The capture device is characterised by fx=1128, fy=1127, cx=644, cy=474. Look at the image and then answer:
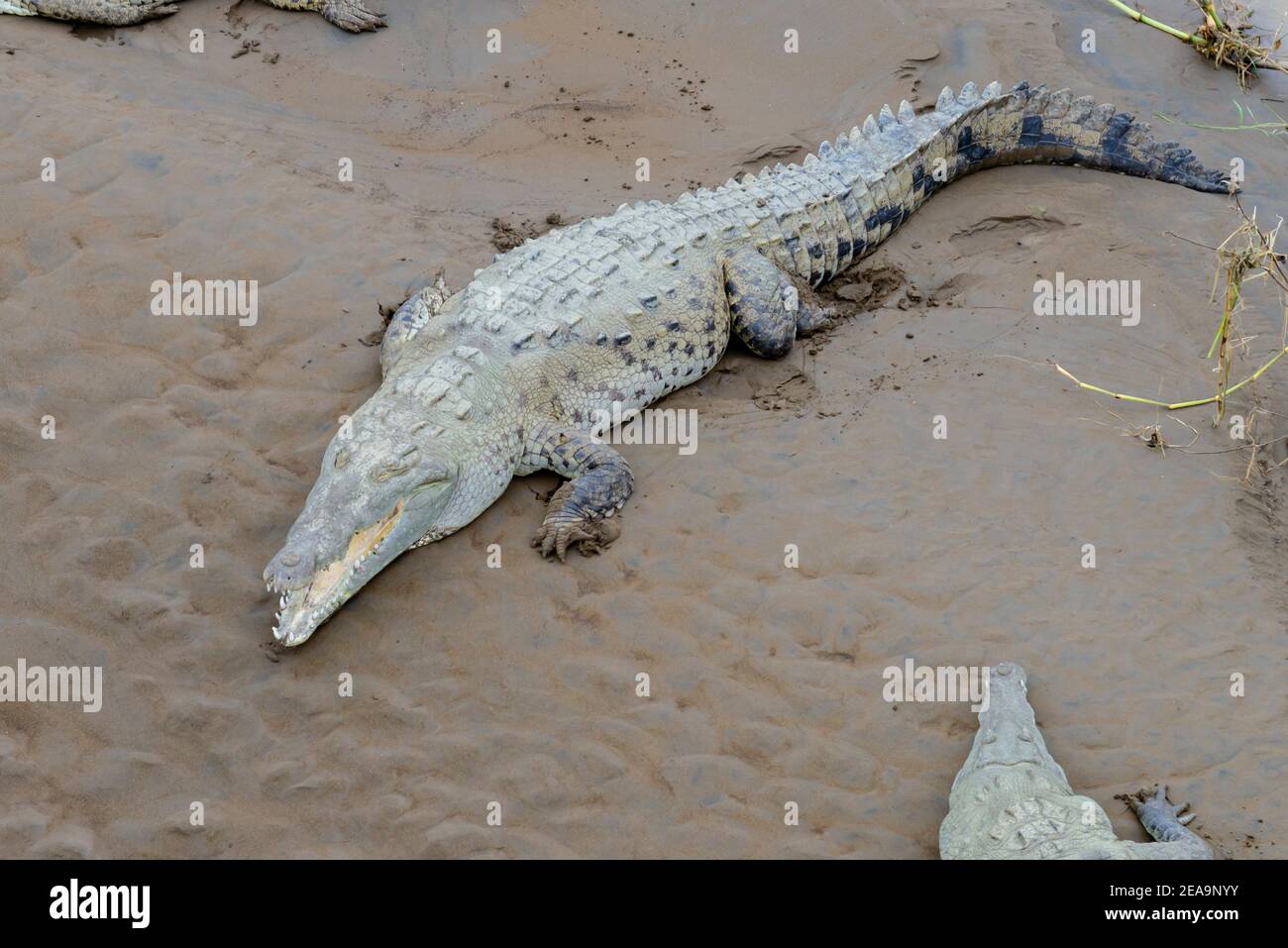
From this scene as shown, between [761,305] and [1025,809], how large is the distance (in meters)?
3.20

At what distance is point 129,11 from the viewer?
8750mm

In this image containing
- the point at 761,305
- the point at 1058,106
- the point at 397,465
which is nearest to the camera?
the point at 397,465

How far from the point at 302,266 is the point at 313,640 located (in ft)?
8.42

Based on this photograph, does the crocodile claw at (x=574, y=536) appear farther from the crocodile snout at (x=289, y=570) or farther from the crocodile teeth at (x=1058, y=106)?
the crocodile teeth at (x=1058, y=106)

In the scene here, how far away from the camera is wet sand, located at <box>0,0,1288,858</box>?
438 centimetres

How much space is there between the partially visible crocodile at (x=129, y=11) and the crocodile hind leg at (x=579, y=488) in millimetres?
4787

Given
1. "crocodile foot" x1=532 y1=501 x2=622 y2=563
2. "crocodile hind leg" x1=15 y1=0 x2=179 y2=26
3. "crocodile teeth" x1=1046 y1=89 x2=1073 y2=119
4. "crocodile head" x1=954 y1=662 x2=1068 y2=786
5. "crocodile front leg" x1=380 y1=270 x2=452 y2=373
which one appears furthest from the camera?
"crocodile hind leg" x1=15 y1=0 x2=179 y2=26

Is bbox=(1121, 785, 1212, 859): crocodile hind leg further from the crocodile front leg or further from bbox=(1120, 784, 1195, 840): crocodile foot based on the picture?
the crocodile front leg

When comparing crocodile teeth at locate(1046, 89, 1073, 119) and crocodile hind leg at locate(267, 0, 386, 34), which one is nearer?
crocodile teeth at locate(1046, 89, 1073, 119)

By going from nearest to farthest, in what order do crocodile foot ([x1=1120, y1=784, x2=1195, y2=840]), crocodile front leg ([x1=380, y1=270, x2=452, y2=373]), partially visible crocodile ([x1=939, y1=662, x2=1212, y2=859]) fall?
partially visible crocodile ([x1=939, y1=662, x2=1212, y2=859])
crocodile foot ([x1=1120, y1=784, x2=1195, y2=840])
crocodile front leg ([x1=380, y1=270, x2=452, y2=373])

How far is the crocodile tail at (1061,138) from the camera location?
7535 mm

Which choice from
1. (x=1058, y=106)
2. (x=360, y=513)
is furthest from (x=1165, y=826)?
(x=1058, y=106)

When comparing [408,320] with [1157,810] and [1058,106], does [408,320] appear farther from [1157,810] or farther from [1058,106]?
[1058,106]

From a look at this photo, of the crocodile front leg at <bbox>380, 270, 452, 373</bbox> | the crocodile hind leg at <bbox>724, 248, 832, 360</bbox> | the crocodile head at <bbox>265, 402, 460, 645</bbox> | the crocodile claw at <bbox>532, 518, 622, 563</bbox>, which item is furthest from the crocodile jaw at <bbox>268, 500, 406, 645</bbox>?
the crocodile hind leg at <bbox>724, 248, 832, 360</bbox>
